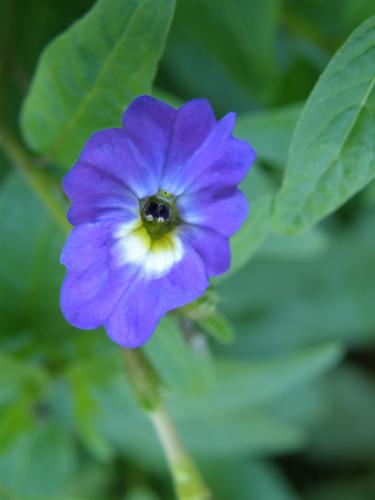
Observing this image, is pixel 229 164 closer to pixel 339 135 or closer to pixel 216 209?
pixel 216 209

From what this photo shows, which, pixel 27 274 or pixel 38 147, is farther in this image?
pixel 27 274

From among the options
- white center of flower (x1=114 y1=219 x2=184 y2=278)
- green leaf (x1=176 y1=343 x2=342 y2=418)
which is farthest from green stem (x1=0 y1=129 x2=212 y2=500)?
green leaf (x1=176 y1=343 x2=342 y2=418)

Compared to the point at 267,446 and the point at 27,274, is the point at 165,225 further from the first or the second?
the point at 267,446

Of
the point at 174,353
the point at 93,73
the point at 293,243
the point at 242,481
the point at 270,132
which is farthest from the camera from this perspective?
the point at 242,481

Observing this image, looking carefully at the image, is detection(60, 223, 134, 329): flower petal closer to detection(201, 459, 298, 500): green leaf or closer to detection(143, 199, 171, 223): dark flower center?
detection(143, 199, 171, 223): dark flower center

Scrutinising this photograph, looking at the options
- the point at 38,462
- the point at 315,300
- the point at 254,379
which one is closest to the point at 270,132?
the point at 254,379

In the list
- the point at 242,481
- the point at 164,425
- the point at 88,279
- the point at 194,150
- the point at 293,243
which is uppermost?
the point at 194,150

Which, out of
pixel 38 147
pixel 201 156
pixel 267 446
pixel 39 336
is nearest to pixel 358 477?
pixel 267 446
